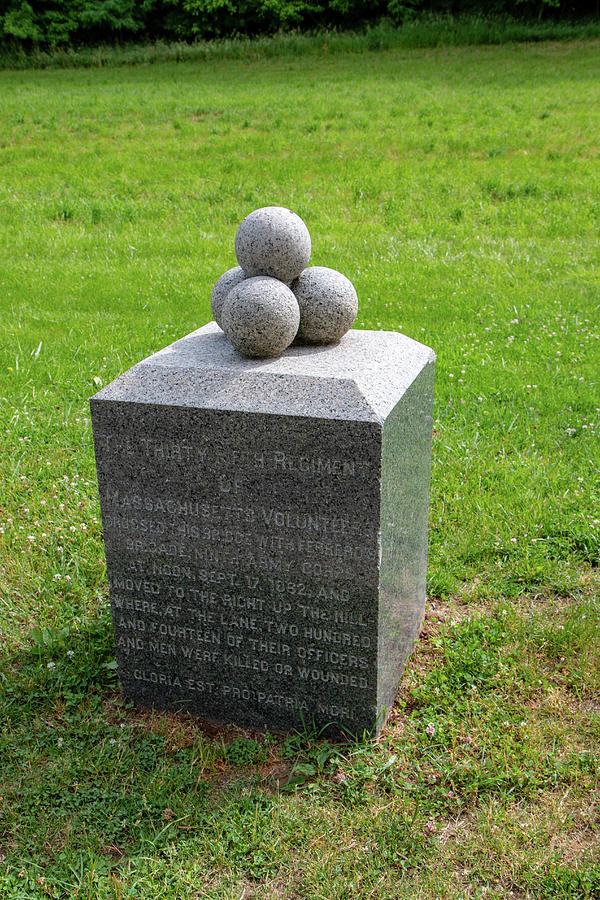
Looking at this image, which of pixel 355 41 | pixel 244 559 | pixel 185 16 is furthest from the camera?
pixel 185 16

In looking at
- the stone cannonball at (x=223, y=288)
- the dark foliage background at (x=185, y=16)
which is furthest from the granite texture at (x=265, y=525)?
the dark foliage background at (x=185, y=16)

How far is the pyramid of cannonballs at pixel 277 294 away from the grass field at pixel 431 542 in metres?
1.54

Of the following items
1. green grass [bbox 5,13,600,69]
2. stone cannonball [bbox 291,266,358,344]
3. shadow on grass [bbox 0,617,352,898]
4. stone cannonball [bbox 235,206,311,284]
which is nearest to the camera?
shadow on grass [bbox 0,617,352,898]

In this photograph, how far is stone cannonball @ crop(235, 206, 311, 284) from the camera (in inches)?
123

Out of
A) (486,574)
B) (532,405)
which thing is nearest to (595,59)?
(532,405)

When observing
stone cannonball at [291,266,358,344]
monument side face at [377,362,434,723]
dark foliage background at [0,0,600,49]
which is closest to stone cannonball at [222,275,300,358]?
stone cannonball at [291,266,358,344]

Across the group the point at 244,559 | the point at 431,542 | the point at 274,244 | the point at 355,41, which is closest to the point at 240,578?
the point at 244,559

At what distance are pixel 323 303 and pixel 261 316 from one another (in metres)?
0.35

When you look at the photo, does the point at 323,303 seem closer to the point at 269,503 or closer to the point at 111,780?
the point at 269,503

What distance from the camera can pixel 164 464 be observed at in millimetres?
3049

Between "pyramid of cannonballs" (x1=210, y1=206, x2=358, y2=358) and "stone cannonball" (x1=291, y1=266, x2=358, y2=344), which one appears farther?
"stone cannonball" (x1=291, y1=266, x2=358, y2=344)

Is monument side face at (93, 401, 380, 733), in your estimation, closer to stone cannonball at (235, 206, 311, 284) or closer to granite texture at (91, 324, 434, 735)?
granite texture at (91, 324, 434, 735)

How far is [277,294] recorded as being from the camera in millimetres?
3023

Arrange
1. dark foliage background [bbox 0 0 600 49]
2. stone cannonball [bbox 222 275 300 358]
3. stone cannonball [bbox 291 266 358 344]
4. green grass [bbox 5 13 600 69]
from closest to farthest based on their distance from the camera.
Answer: stone cannonball [bbox 222 275 300 358] → stone cannonball [bbox 291 266 358 344] → green grass [bbox 5 13 600 69] → dark foliage background [bbox 0 0 600 49]
